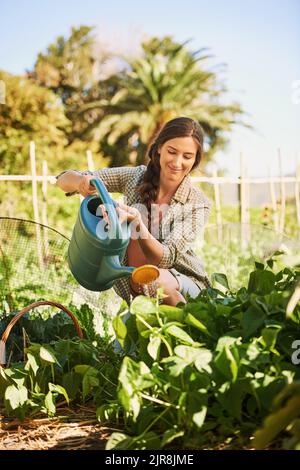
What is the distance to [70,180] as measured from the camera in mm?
2111

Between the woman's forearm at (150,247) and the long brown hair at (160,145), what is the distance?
37cm

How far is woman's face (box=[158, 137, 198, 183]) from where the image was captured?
7.20 feet

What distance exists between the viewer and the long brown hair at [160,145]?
2.20m

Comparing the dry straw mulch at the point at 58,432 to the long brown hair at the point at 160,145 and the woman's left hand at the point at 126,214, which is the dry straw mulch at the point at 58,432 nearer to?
the woman's left hand at the point at 126,214

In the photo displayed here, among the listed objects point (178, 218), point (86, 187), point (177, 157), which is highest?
point (177, 157)

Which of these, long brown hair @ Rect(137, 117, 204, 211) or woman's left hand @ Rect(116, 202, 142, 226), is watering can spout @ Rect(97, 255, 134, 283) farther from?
long brown hair @ Rect(137, 117, 204, 211)

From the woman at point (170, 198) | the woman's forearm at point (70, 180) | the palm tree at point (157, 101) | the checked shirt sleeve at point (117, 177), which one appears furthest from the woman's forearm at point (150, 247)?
the palm tree at point (157, 101)

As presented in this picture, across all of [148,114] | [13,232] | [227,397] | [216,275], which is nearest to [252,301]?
[227,397]

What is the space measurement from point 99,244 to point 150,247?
27 centimetres

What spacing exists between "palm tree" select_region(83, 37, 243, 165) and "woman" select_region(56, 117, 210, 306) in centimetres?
1465

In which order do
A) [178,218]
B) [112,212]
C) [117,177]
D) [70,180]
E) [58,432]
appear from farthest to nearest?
[117,177] → [178,218] → [70,180] → [112,212] → [58,432]

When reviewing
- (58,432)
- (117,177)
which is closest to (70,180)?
(117,177)

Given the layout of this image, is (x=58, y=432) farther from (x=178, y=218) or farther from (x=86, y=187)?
(x=178, y=218)

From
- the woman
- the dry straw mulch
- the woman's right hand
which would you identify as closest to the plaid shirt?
the woman
